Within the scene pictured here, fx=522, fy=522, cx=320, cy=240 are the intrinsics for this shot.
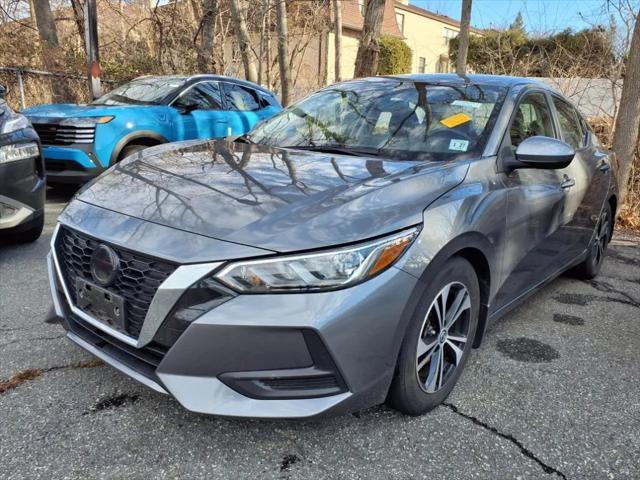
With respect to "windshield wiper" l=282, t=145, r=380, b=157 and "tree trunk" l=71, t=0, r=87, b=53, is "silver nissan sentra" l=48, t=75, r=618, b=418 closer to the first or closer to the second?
"windshield wiper" l=282, t=145, r=380, b=157

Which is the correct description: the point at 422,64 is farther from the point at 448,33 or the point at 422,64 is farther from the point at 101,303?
the point at 101,303

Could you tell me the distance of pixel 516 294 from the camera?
3.05m

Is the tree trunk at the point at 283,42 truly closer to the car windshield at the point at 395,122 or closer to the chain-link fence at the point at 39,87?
the chain-link fence at the point at 39,87

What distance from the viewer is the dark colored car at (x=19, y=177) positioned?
12.9ft

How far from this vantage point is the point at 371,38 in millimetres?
9320

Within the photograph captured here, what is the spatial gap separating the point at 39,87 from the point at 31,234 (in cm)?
767

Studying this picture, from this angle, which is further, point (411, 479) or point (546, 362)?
point (546, 362)

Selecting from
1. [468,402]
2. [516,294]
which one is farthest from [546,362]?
[468,402]

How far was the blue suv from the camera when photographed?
6.10 meters

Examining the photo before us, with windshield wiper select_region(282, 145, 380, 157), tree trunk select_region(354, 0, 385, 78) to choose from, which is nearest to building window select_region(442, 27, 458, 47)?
tree trunk select_region(354, 0, 385, 78)

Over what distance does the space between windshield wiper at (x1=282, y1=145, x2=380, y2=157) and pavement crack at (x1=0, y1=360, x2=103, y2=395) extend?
63.8 inches

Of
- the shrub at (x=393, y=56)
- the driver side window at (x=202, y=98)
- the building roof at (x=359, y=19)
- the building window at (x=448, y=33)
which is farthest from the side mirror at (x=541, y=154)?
the building window at (x=448, y=33)

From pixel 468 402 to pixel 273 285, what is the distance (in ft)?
4.33

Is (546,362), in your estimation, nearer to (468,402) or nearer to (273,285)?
(468,402)
